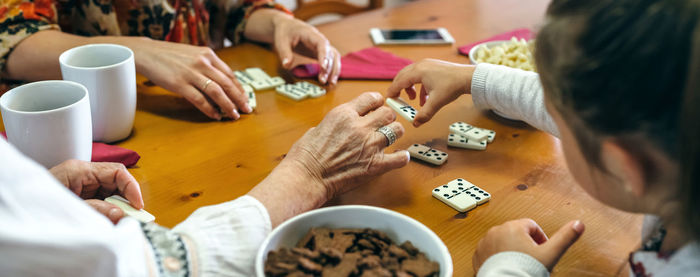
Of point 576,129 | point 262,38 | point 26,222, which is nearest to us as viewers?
point 26,222

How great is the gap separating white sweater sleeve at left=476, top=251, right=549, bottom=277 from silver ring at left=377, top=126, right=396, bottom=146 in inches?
12.0

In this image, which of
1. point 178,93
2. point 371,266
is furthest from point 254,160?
point 371,266

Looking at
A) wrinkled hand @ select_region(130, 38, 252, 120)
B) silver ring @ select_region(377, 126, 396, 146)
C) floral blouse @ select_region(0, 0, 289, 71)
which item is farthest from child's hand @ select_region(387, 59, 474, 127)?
floral blouse @ select_region(0, 0, 289, 71)

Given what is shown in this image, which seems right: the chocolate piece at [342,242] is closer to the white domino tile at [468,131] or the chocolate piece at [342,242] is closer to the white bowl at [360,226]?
the white bowl at [360,226]

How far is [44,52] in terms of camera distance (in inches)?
51.7

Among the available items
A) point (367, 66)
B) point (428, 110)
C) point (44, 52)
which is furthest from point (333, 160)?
point (44, 52)

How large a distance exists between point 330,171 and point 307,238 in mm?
203

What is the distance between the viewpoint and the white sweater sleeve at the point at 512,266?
0.73m

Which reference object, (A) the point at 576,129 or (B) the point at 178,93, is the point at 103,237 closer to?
(A) the point at 576,129

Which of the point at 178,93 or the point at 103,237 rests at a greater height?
the point at 103,237

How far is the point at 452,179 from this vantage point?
103 centimetres

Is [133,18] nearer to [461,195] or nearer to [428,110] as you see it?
[428,110]

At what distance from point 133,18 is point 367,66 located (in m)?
0.67

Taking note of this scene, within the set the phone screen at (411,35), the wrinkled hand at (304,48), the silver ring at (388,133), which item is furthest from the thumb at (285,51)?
the silver ring at (388,133)
